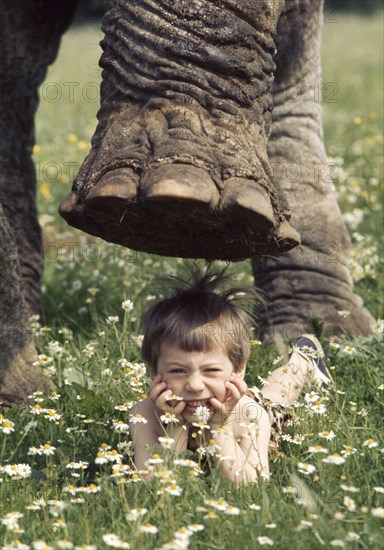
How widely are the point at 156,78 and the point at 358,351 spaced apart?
1.64 metres

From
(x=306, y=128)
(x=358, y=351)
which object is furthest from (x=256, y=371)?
(x=306, y=128)

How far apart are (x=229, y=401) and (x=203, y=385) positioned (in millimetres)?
97

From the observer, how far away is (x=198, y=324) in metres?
3.37

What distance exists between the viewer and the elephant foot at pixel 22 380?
3.88 meters

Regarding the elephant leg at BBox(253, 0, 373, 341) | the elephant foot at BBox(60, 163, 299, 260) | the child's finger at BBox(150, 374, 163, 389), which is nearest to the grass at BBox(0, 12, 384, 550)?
the child's finger at BBox(150, 374, 163, 389)

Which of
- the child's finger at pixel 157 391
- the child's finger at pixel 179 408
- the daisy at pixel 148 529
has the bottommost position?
the daisy at pixel 148 529

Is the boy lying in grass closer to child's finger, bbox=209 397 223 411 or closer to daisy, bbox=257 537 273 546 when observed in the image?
child's finger, bbox=209 397 223 411

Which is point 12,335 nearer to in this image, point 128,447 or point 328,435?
point 128,447

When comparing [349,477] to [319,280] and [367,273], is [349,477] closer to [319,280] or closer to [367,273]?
[319,280]

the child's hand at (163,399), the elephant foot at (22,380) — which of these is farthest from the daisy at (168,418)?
the elephant foot at (22,380)

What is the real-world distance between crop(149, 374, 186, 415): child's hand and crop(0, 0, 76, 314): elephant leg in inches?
68.0

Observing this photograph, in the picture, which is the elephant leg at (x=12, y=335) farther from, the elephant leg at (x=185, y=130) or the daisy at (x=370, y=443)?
the daisy at (x=370, y=443)

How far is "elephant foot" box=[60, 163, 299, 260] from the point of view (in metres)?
2.68

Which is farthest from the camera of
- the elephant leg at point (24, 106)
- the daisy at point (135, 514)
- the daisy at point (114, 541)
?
the elephant leg at point (24, 106)
